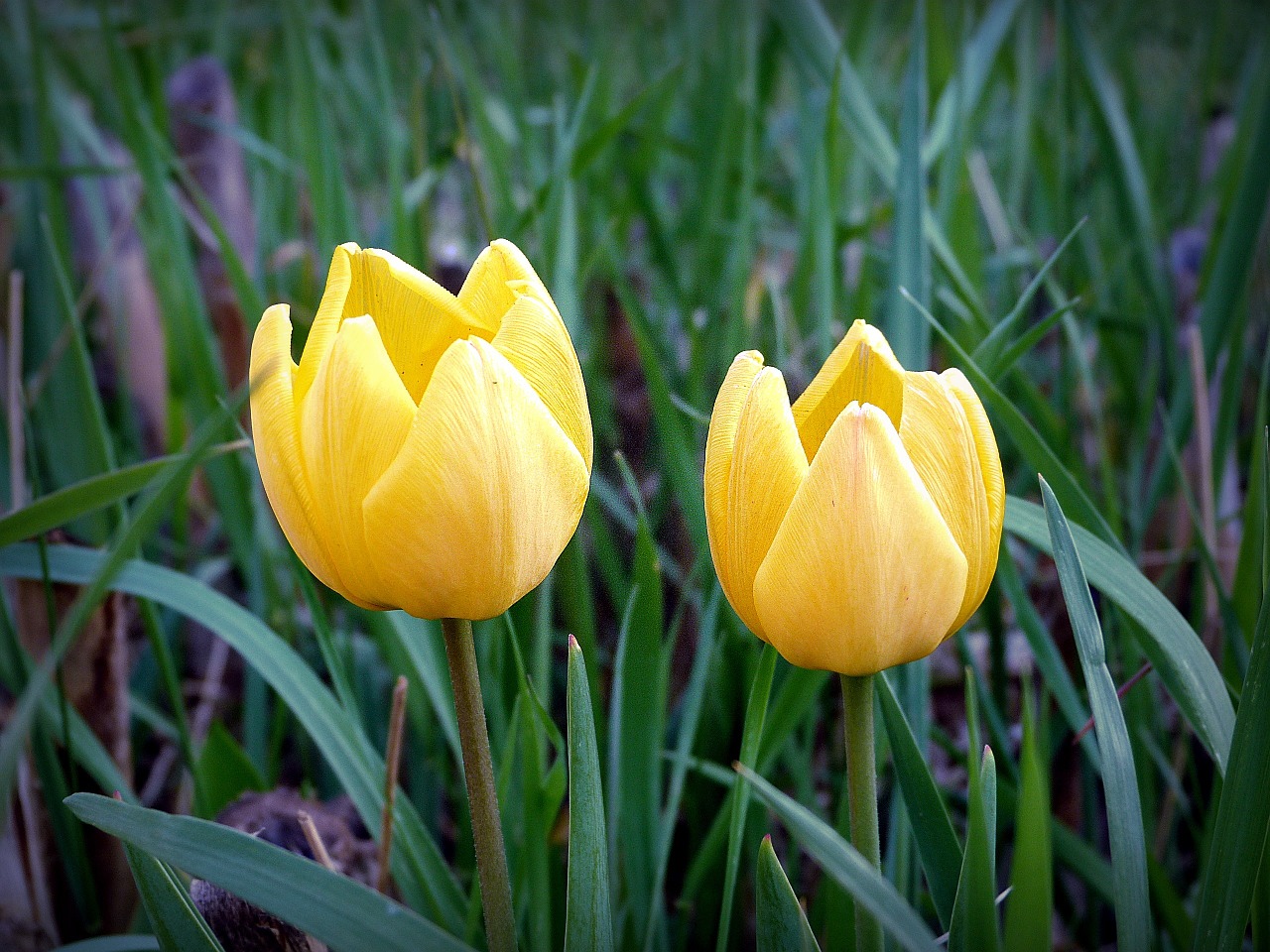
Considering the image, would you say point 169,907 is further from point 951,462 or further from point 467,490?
point 951,462

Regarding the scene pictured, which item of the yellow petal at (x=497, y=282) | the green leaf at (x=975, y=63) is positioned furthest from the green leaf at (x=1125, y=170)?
the yellow petal at (x=497, y=282)

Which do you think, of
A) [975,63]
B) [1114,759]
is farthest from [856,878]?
[975,63]

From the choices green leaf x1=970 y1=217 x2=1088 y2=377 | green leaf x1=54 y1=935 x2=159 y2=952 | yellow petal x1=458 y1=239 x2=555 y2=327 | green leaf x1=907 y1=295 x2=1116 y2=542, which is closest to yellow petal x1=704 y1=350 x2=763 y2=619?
yellow petal x1=458 y1=239 x2=555 y2=327

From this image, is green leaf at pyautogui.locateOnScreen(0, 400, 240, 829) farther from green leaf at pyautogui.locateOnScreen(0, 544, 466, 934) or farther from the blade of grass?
the blade of grass

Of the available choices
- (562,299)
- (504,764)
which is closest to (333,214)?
(562,299)

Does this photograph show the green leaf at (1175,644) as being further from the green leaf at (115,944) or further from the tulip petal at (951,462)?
the green leaf at (115,944)

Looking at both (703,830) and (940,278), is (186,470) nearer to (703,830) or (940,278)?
(703,830)
